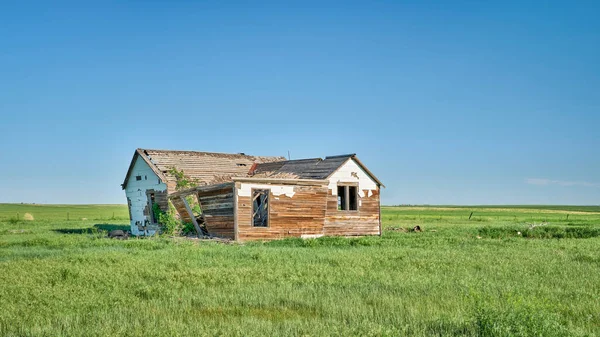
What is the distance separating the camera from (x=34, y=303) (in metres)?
11.4

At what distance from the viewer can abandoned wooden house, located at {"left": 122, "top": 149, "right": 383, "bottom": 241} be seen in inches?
1125

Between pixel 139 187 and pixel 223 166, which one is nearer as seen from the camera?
pixel 139 187

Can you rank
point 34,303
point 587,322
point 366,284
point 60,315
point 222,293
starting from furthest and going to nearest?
1. point 366,284
2. point 222,293
3. point 34,303
4. point 60,315
5. point 587,322

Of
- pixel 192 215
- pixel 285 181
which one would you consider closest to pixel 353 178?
pixel 285 181

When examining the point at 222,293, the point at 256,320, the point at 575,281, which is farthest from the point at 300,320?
the point at 575,281

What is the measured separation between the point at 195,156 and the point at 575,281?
1045 inches

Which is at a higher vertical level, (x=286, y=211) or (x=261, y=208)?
(x=261, y=208)

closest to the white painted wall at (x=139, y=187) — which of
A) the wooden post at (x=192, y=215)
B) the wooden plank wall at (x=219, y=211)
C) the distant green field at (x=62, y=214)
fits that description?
the wooden post at (x=192, y=215)

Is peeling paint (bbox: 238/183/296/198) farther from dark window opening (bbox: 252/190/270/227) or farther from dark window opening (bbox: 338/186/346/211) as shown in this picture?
dark window opening (bbox: 338/186/346/211)

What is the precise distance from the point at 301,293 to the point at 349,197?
21.7 m

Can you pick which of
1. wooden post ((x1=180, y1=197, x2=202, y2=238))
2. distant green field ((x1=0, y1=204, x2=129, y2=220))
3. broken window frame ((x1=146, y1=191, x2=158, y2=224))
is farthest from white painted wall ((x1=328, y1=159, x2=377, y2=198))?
distant green field ((x1=0, y1=204, x2=129, y2=220))

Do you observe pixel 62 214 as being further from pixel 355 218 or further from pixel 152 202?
pixel 355 218

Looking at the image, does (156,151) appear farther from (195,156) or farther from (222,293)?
(222,293)

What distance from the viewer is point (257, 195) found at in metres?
28.7
